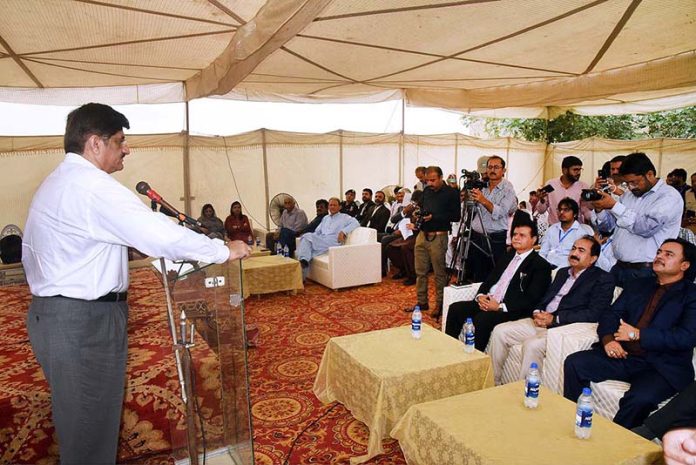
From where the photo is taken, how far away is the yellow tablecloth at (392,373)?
8.62ft

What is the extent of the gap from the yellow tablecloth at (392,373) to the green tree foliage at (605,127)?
10.5 metres

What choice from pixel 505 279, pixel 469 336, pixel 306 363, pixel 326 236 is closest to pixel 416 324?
pixel 469 336

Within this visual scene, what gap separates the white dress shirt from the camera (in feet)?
5.38

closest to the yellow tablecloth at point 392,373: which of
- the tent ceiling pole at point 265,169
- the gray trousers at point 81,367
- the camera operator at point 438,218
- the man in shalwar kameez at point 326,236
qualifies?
the gray trousers at point 81,367

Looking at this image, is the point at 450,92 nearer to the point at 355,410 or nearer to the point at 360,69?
the point at 360,69

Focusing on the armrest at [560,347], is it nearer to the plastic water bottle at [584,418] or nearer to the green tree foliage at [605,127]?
the plastic water bottle at [584,418]

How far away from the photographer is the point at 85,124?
179 centimetres

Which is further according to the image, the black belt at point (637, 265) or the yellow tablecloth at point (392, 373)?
the black belt at point (637, 265)

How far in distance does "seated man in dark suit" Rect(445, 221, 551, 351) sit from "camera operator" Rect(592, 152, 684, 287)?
1.70 ft

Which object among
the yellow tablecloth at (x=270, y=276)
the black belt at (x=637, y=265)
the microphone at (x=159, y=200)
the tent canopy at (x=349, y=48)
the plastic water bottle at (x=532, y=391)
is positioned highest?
the tent canopy at (x=349, y=48)

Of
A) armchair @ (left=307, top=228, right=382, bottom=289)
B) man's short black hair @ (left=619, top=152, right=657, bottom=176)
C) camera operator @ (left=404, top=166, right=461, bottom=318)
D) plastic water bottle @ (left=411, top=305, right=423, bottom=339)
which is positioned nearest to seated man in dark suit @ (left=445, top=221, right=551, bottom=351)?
plastic water bottle @ (left=411, top=305, right=423, bottom=339)

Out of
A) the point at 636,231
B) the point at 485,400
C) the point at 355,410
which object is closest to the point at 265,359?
the point at 355,410

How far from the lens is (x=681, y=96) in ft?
22.7

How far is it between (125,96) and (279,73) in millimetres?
2561
